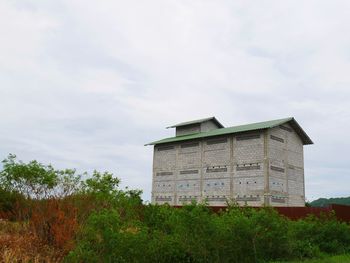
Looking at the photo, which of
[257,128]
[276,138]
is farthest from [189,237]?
[276,138]

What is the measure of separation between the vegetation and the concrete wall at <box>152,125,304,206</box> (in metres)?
19.2

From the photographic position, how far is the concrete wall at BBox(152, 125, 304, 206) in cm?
3422

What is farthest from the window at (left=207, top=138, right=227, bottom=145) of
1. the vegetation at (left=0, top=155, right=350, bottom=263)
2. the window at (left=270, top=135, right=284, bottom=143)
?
the vegetation at (left=0, top=155, right=350, bottom=263)

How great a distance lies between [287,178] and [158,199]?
46.5ft

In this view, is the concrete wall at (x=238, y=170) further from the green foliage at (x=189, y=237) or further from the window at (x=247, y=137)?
the green foliage at (x=189, y=237)

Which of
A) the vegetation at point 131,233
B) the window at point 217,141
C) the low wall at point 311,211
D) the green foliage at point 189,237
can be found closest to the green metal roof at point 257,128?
the window at point 217,141

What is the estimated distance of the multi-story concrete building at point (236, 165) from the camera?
3434 centimetres

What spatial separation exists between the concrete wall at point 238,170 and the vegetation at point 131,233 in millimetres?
19246

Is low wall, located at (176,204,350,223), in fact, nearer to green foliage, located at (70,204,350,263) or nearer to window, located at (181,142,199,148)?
green foliage, located at (70,204,350,263)

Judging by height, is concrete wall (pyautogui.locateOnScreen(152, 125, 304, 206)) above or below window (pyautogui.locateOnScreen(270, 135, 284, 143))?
below

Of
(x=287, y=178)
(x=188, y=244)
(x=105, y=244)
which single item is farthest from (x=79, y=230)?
(x=287, y=178)

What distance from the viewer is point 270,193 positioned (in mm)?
33281

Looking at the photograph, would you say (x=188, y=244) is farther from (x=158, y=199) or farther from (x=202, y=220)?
(x=158, y=199)

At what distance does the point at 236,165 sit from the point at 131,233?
89.9 feet
